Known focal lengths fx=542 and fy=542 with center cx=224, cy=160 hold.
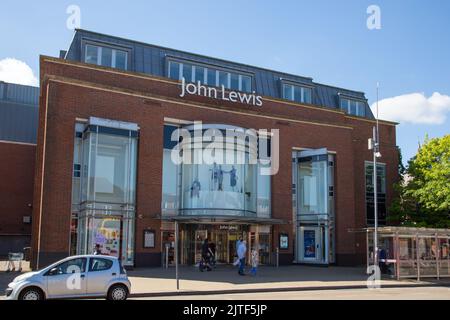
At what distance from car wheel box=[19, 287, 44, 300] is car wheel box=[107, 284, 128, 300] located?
187cm

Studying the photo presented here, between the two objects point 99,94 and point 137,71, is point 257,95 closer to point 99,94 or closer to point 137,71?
point 137,71

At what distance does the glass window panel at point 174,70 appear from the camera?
33.3 m

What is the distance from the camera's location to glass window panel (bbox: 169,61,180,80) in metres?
33.3

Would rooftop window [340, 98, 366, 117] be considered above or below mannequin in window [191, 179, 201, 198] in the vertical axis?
above

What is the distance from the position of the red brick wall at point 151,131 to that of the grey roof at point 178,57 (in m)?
2.54

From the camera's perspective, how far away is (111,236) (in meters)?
27.1

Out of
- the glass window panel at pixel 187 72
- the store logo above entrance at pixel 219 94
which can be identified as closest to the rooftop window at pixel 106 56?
the glass window panel at pixel 187 72

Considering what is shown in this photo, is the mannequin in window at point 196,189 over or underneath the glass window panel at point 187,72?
underneath

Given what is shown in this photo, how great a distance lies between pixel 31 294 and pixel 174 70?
21.4 metres

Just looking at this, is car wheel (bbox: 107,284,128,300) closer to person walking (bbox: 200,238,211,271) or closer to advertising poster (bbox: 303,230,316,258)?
person walking (bbox: 200,238,211,271)

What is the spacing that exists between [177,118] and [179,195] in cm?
426

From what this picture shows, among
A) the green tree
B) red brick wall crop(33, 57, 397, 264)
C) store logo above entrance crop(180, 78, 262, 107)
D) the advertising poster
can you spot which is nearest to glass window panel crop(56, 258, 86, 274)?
red brick wall crop(33, 57, 397, 264)

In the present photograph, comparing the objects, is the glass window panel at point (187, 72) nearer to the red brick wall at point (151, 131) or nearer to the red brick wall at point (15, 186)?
the red brick wall at point (151, 131)

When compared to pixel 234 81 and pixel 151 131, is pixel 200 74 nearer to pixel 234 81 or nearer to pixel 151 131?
pixel 234 81
